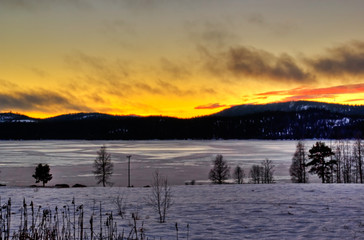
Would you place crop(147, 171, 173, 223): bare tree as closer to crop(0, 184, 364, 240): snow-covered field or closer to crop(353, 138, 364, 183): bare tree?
crop(0, 184, 364, 240): snow-covered field

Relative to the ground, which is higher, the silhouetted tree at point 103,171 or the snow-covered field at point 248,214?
the snow-covered field at point 248,214

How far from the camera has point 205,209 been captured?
1376cm

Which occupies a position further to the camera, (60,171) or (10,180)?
(60,171)

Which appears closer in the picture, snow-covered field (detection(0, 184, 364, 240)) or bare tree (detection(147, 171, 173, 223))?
snow-covered field (detection(0, 184, 364, 240))

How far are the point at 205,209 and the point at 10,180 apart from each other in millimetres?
49363

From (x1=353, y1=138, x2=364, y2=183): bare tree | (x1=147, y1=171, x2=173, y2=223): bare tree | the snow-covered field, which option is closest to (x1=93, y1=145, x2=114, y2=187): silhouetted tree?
(x1=147, y1=171, x2=173, y2=223): bare tree

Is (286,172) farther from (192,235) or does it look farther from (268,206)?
Result: (192,235)

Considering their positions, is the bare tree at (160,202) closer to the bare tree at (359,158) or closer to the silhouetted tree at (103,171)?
the silhouetted tree at (103,171)

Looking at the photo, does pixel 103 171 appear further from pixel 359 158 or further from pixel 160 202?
pixel 359 158

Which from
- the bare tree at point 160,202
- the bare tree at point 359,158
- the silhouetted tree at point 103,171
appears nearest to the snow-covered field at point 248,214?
the bare tree at point 160,202

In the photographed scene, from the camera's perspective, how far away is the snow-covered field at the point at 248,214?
31.6ft

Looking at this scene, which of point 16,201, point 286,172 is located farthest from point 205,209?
point 286,172

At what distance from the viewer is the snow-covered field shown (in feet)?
31.6

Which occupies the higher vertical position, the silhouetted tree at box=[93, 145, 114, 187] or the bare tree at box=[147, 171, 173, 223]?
the bare tree at box=[147, 171, 173, 223]
